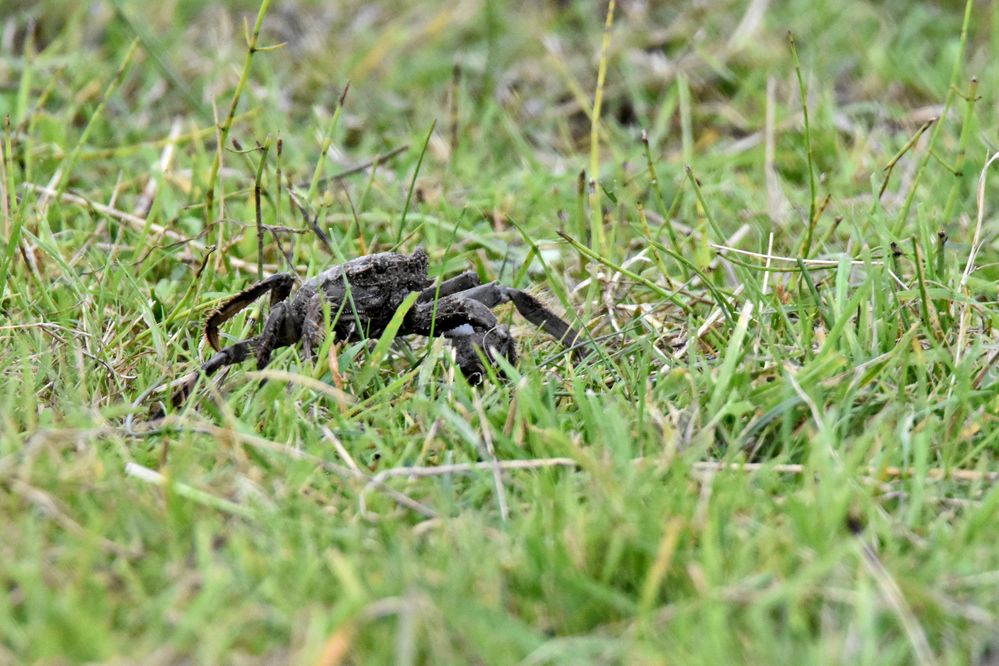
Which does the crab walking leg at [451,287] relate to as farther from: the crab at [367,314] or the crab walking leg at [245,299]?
the crab walking leg at [245,299]

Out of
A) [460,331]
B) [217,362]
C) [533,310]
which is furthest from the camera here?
[533,310]

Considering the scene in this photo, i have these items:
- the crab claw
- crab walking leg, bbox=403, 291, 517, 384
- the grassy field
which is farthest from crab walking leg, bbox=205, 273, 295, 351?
the crab claw

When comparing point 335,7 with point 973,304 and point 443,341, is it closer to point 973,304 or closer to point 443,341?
point 443,341

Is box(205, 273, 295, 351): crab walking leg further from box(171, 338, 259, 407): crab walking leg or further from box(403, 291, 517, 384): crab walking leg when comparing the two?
box(403, 291, 517, 384): crab walking leg

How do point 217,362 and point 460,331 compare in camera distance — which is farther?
point 460,331

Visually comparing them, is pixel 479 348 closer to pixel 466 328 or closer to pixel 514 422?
pixel 466 328

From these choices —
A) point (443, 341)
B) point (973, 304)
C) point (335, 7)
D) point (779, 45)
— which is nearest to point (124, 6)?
point (335, 7)

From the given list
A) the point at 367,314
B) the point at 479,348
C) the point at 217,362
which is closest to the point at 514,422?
the point at 479,348

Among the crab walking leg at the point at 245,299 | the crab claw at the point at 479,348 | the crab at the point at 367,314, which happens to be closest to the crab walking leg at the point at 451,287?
the crab at the point at 367,314
